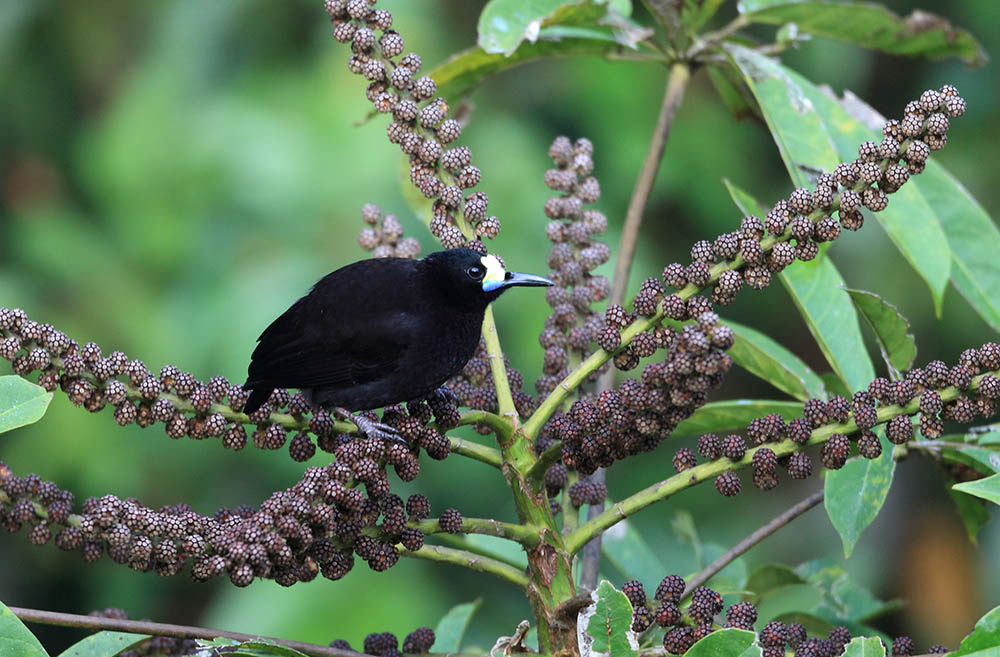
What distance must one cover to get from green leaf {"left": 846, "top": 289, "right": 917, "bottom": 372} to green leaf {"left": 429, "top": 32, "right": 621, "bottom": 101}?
983mm

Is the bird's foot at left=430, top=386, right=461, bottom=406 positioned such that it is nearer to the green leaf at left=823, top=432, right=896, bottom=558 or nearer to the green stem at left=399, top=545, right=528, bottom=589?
the green stem at left=399, top=545, right=528, bottom=589

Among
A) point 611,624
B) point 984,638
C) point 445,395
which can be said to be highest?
point 445,395

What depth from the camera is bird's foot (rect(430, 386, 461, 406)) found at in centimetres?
226

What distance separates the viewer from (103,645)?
185 centimetres

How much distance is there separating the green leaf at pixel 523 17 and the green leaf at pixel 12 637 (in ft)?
4.68

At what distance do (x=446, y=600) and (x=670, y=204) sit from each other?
8.23 ft

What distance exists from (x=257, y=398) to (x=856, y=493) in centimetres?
103

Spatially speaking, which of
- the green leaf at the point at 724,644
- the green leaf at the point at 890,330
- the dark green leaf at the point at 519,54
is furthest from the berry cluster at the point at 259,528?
the dark green leaf at the point at 519,54

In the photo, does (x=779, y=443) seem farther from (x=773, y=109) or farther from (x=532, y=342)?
(x=532, y=342)

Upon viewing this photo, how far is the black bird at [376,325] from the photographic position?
7.81ft

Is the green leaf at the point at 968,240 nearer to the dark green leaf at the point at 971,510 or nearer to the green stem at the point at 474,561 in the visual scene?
the dark green leaf at the point at 971,510

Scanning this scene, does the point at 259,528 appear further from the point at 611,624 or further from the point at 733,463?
the point at 733,463

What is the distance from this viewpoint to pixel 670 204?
20.8ft

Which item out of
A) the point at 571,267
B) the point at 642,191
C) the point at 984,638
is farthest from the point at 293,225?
the point at 984,638
